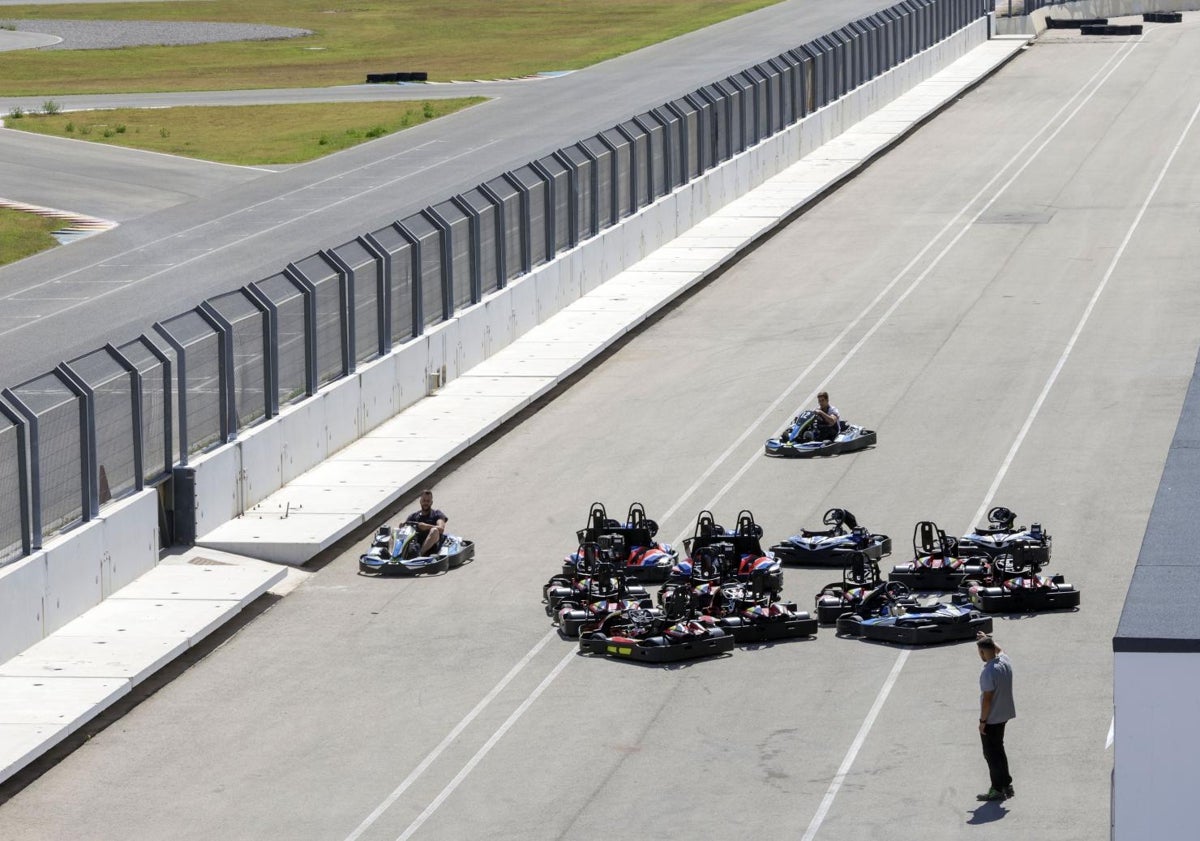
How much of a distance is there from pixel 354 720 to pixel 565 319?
1925 centimetres

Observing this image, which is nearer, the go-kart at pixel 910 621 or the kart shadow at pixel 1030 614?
the go-kart at pixel 910 621

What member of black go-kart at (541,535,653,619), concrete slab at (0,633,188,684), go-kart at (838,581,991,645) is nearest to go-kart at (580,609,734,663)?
black go-kart at (541,535,653,619)

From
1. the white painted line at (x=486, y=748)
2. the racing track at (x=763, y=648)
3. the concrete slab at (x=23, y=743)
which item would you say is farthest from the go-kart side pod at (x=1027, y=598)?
the concrete slab at (x=23, y=743)

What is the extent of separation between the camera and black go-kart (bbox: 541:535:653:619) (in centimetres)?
2339

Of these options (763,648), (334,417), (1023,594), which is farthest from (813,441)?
(763,648)

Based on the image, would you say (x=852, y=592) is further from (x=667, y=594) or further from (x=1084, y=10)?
(x=1084, y=10)

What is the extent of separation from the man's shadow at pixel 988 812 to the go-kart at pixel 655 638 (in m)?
4.72

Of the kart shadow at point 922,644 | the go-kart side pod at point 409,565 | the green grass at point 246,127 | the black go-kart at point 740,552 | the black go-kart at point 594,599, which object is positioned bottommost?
the go-kart side pod at point 409,565

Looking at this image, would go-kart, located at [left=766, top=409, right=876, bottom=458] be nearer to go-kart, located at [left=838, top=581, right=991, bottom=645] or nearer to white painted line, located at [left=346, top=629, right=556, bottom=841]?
go-kart, located at [left=838, top=581, right=991, bottom=645]

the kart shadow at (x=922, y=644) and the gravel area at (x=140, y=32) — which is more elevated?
the gravel area at (x=140, y=32)

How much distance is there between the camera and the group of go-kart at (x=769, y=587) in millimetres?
22266

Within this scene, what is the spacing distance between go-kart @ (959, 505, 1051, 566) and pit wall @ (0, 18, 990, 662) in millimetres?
9635

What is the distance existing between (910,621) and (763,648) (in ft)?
5.14

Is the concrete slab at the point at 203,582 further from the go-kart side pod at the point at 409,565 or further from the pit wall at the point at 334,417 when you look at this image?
the go-kart side pod at the point at 409,565
